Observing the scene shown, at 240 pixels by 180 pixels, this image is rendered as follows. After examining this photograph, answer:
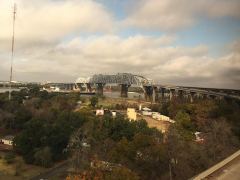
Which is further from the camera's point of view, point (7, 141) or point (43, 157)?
point (7, 141)

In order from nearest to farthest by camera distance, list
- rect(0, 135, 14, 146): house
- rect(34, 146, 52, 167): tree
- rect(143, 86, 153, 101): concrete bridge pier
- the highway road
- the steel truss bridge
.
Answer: the highway road
rect(34, 146, 52, 167): tree
rect(0, 135, 14, 146): house
the steel truss bridge
rect(143, 86, 153, 101): concrete bridge pier

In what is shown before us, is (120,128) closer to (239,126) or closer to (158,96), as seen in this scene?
(239,126)

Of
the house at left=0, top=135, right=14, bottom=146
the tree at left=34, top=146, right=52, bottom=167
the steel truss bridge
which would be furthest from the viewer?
the steel truss bridge

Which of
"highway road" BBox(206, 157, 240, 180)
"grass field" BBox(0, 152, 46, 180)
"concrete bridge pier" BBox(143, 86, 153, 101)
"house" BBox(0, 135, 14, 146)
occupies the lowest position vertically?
"grass field" BBox(0, 152, 46, 180)

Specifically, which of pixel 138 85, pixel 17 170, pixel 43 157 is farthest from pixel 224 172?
pixel 138 85

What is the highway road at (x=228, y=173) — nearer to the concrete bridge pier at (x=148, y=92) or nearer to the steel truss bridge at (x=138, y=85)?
the steel truss bridge at (x=138, y=85)

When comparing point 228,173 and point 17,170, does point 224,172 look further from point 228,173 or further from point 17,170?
point 17,170

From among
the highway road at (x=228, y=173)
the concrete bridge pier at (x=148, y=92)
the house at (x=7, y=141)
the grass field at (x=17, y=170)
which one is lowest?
the grass field at (x=17, y=170)

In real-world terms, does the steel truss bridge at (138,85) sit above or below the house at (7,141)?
above

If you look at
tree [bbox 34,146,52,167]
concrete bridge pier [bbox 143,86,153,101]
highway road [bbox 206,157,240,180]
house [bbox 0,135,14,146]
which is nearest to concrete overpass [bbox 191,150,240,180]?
highway road [bbox 206,157,240,180]

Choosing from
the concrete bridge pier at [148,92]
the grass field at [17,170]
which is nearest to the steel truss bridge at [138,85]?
the concrete bridge pier at [148,92]

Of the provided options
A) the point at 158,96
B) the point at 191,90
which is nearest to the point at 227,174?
the point at 191,90

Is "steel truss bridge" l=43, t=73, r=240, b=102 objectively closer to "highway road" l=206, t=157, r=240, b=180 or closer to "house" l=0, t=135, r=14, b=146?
"house" l=0, t=135, r=14, b=146
